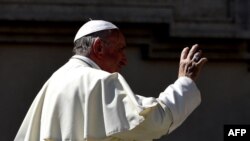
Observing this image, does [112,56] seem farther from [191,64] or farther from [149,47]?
[149,47]

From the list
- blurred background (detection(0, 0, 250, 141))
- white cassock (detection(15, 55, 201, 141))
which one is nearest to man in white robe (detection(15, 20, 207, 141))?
white cassock (detection(15, 55, 201, 141))

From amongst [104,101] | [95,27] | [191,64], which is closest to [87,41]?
[95,27]

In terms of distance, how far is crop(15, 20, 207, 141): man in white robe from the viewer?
4.41 meters

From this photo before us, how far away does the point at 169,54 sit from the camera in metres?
8.27

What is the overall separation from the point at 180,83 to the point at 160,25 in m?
3.75

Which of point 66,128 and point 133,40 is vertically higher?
point 133,40

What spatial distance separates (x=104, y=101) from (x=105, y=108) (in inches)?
1.2

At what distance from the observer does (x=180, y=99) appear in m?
4.44

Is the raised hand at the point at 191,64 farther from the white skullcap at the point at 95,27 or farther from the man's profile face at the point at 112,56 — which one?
the white skullcap at the point at 95,27

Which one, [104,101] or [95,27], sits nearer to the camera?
[104,101]

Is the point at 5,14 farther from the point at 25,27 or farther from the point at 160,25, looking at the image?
the point at 160,25

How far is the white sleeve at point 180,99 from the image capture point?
4410 millimetres

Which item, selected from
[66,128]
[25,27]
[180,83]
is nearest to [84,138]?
[66,128]

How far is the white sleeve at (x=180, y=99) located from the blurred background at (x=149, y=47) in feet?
11.9
